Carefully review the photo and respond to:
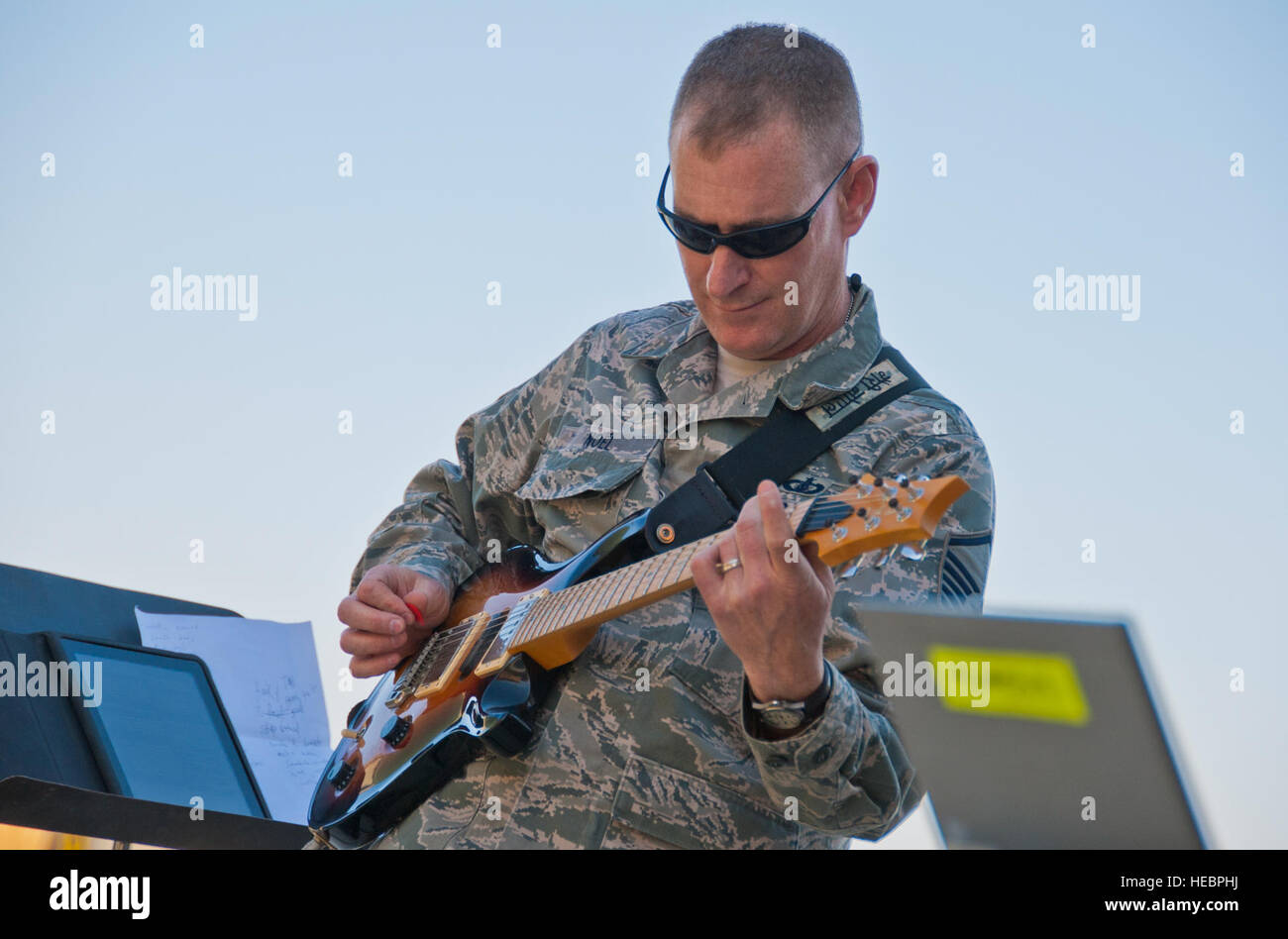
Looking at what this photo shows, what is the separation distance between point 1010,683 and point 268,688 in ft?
7.99

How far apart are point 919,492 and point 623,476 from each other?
81cm

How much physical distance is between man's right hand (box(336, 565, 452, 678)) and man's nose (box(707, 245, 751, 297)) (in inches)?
32.5

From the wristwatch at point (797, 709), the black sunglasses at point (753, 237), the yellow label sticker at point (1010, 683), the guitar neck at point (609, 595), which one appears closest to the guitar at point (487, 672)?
the guitar neck at point (609, 595)

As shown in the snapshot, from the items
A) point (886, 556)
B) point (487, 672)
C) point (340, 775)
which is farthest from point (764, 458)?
point (340, 775)

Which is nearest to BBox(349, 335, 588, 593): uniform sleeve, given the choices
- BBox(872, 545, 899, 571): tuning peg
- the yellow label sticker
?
BBox(872, 545, 899, 571): tuning peg

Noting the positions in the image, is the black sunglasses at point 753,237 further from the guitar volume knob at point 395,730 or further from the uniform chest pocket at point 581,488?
the guitar volume knob at point 395,730

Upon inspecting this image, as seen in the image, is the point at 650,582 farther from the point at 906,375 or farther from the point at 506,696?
the point at 906,375

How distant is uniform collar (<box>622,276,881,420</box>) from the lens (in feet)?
7.78

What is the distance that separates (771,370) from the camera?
96.7 inches

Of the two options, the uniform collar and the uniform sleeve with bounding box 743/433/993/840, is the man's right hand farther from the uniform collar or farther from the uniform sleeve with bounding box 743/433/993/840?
the uniform sleeve with bounding box 743/433/993/840

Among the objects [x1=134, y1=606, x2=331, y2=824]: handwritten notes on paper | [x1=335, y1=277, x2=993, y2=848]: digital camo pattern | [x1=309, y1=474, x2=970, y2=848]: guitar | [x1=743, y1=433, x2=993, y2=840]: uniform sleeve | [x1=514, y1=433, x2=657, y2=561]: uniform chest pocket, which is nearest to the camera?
[x1=743, y1=433, x2=993, y2=840]: uniform sleeve

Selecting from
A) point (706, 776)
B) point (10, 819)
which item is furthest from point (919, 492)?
point (10, 819)

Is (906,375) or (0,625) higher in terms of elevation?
(906,375)

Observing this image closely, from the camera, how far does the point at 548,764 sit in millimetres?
2133
